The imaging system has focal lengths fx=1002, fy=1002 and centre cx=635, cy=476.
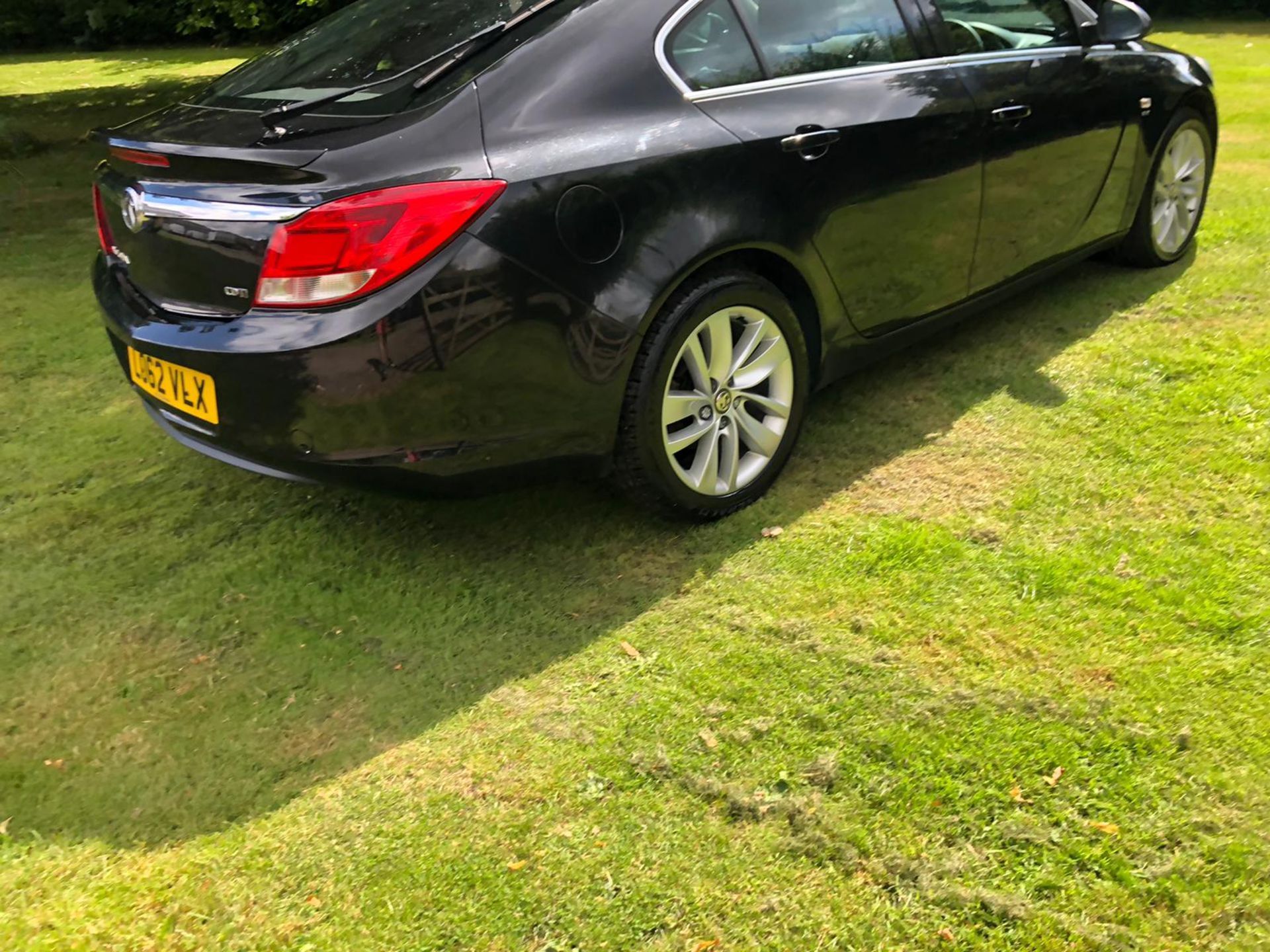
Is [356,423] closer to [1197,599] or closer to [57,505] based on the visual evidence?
[57,505]

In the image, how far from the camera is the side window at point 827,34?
120 inches

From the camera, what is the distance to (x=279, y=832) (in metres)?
2.13

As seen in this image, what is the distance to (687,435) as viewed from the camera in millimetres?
2934

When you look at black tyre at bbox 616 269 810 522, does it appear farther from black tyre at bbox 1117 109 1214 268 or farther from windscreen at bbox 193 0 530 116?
black tyre at bbox 1117 109 1214 268

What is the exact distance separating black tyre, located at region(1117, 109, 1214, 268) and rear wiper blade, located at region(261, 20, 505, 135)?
126 inches

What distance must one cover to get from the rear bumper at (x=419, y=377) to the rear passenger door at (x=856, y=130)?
81 cm

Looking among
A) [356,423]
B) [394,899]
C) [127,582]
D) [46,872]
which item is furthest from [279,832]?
[127,582]

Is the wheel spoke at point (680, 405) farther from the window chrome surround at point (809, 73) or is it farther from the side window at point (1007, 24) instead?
the side window at point (1007, 24)

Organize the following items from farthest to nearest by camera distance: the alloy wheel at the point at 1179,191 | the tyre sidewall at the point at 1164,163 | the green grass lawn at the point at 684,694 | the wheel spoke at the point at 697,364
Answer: the alloy wheel at the point at 1179,191 → the tyre sidewall at the point at 1164,163 → the wheel spoke at the point at 697,364 → the green grass lawn at the point at 684,694

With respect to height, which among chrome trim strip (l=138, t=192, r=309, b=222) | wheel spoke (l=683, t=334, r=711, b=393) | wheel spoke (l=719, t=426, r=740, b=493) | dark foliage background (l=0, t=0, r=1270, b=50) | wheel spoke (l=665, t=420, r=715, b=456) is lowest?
wheel spoke (l=719, t=426, r=740, b=493)

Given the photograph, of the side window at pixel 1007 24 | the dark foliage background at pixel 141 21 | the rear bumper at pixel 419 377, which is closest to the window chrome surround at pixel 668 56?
the rear bumper at pixel 419 377

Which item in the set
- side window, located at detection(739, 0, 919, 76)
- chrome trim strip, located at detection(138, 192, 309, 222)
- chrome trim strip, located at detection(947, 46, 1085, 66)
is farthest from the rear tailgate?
chrome trim strip, located at detection(947, 46, 1085, 66)

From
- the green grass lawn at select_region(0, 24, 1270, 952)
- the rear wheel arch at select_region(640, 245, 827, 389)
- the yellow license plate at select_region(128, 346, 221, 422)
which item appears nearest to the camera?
the green grass lawn at select_region(0, 24, 1270, 952)

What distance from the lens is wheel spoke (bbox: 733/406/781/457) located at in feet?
10.1
